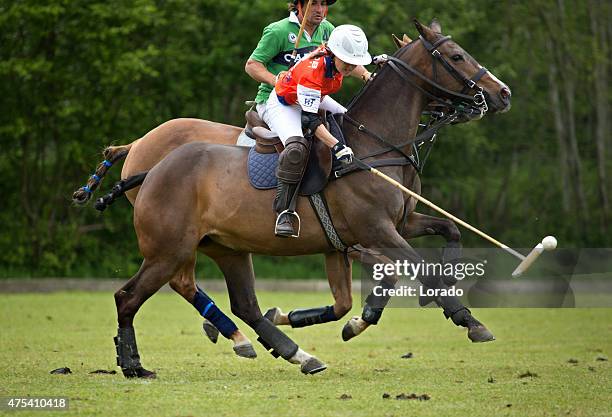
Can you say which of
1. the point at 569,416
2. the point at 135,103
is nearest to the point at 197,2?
the point at 135,103

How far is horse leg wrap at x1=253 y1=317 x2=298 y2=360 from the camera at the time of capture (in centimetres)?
905

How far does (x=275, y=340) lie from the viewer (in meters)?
9.15

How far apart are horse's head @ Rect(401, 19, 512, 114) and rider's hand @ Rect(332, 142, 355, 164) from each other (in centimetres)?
104

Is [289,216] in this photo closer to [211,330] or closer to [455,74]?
[455,74]

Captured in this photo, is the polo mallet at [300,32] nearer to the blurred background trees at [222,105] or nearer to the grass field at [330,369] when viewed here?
the grass field at [330,369]

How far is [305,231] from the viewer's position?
887 cm

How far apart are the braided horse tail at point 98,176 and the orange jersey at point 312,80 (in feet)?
7.42

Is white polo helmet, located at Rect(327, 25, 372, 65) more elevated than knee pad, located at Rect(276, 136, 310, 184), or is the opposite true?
white polo helmet, located at Rect(327, 25, 372, 65)

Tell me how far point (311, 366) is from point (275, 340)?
422 millimetres

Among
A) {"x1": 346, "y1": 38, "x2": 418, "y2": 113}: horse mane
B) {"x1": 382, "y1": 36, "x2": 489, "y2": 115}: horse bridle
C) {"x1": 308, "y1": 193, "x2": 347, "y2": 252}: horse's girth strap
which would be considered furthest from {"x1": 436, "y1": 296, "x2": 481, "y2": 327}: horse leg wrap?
{"x1": 346, "y1": 38, "x2": 418, "y2": 113}: horse mane

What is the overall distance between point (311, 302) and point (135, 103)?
6649 millimetres

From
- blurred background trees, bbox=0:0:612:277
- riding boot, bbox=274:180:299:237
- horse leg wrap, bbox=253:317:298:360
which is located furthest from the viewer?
blurred background trees, bbox=0:0:612:277

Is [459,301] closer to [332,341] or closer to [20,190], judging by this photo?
[332,341]

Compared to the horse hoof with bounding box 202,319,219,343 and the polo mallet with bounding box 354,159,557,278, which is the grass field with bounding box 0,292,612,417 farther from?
the polo mallet with bounding box 354,159,557,278
